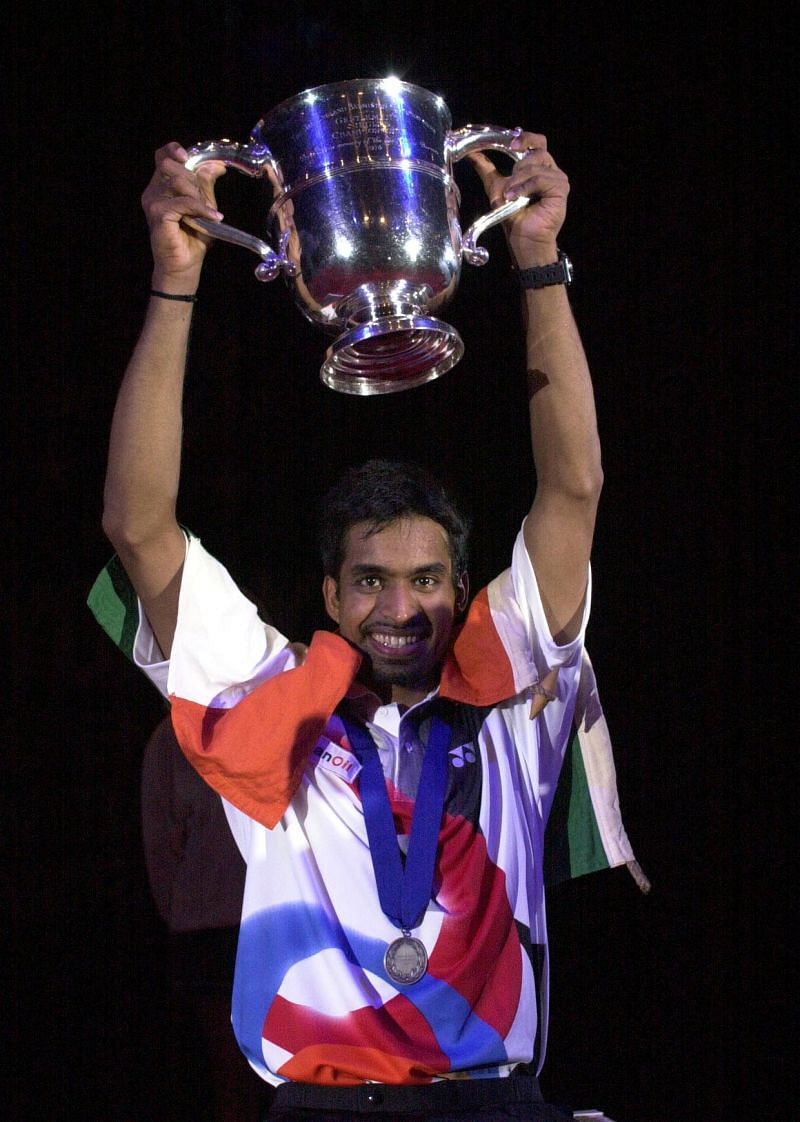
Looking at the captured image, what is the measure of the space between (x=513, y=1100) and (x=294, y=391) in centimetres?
168

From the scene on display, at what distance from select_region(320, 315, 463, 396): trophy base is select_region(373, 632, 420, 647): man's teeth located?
1.68 feet

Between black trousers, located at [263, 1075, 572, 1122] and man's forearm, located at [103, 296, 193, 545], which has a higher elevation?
man's forearm, located at [103, 296, 193, 545]

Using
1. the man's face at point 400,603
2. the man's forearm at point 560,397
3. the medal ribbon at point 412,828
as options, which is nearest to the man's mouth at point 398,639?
the man's face at point 400,603

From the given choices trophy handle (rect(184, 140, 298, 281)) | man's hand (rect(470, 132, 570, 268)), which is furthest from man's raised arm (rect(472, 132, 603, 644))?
trophy handle (rect(184, 140, 298, 281))

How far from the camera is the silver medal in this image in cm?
178

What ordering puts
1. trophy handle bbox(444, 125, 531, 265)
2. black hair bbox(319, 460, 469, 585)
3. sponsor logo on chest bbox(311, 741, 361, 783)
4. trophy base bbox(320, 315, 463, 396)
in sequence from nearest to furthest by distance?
trophy base bbox(320, 315, 463, 396)
trophy handle bbox(444, 125, 531, 265)
sponsor logo on chest bbox(311, 741, 361, 783)
black hair bbox(319, 460, 469, 585)

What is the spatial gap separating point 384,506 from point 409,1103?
101cm

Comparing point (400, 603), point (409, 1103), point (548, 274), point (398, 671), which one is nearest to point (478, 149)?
point (548, 274)

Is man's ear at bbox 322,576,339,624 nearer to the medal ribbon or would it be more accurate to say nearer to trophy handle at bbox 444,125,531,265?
the medal ribbon

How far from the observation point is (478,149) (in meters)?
1.76

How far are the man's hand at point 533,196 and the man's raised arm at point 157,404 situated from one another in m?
0.43

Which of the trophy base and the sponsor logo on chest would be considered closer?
the trophy base

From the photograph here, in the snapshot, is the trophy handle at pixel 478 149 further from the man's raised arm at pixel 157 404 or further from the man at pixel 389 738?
the man's raised arm at pixel 157 404

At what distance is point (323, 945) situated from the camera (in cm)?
182
